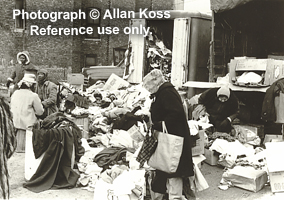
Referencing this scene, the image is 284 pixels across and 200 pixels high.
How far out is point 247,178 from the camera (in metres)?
5.52

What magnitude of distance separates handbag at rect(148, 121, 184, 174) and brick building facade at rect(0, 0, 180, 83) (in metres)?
15.0

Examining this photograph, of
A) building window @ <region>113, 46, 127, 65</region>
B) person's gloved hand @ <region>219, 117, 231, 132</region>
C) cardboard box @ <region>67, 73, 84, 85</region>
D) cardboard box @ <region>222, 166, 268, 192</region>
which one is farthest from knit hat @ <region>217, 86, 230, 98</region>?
building window @ <region>113, 46, 127, 65</region>

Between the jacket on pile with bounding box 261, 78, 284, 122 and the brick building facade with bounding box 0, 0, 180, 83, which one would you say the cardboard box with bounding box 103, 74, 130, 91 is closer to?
the jacket on pile with bounding box 261, 78, 284, 122

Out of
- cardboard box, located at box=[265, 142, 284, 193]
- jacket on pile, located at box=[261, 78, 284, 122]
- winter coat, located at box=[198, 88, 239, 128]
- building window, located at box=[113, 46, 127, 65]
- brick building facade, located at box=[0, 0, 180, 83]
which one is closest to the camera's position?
cardboard box, located at box=[265, 142, 284, 193]

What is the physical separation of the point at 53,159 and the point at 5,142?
7.38 feet

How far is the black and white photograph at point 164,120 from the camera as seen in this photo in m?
4.49

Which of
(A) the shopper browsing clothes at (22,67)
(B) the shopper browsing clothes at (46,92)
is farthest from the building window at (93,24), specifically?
(B) the shopper browsing clothes at (46,92)

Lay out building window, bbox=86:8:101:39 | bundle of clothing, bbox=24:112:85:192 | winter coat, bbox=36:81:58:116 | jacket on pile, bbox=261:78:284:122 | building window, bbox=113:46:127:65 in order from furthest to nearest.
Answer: building window, bbox=86:8:101:39 < building window, bbox=113:46:127:65 < winter coat, bbox=36:81:58:116 < jacket on pile, bbox=261:78:284:122 < bundle of clothing, bbox=24:112:85:192

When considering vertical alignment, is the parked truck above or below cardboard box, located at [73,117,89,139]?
above

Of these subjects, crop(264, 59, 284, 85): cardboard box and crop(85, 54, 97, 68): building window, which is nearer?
crop(264, 59, 284, 85): cardboard box

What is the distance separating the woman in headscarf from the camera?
10.0 feet

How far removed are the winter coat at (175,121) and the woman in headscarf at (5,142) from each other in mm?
1847

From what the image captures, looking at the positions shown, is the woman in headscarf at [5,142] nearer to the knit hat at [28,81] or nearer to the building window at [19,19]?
the knit hat at [28,81]

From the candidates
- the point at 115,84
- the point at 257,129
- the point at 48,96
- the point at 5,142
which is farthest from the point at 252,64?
the point at 5,142
